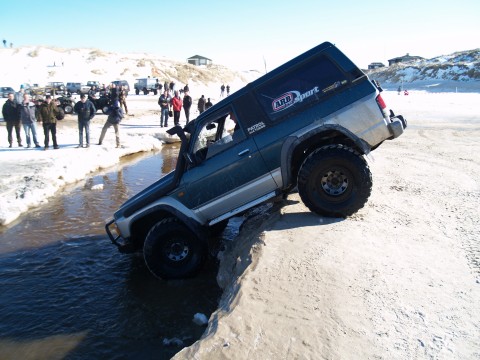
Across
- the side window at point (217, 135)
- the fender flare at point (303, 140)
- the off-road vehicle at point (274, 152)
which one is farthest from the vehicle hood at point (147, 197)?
the fender flare at point (303, 140)

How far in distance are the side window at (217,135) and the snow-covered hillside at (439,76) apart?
48809mm

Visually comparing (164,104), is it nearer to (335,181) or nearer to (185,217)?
(185,217)

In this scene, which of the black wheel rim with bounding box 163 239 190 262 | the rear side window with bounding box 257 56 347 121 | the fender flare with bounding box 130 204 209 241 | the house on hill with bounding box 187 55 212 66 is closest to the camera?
the rear side window with bounding box 257 56 347 121

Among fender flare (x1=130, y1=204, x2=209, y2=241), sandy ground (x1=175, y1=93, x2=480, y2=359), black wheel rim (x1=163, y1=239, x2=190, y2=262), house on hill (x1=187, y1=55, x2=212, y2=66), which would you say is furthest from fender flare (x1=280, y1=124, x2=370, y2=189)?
house on hill (x1=187, y1=55, x2=212, y2=66)

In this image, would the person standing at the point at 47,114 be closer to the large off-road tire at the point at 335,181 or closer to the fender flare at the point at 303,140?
the fender flare at the point at 303,140

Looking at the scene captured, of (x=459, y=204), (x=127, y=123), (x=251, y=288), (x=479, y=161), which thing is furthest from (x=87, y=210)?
(x=127, y=123)

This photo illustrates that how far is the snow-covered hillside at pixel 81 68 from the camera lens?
56.5 m

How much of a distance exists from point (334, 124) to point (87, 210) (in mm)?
6179

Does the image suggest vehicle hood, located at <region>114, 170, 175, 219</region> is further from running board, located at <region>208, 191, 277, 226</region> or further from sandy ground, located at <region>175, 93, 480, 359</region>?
sandy ground, located at <region>175, 93, 480, 359</region>

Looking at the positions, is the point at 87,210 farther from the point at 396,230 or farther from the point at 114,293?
the point at 396,230

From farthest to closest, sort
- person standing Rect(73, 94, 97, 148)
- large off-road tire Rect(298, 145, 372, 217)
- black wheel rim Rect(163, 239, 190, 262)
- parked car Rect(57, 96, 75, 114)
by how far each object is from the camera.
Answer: parked car Rect(57, 96, 75, 114) < person standing Rect(73, 94, 97, 148) < black wheel rim Rect(163, 239, 190, 262) < large off-road tire Rect(298, 145, 372, 217)

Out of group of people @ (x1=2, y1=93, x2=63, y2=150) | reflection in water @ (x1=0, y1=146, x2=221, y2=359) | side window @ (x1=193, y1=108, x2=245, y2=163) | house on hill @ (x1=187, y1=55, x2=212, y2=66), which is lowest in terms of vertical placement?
reflection in water @ (x1=0, y1=146, x2=221, y2=359)

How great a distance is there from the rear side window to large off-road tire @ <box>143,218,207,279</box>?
6.89ft

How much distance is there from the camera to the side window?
5535 millimetres
